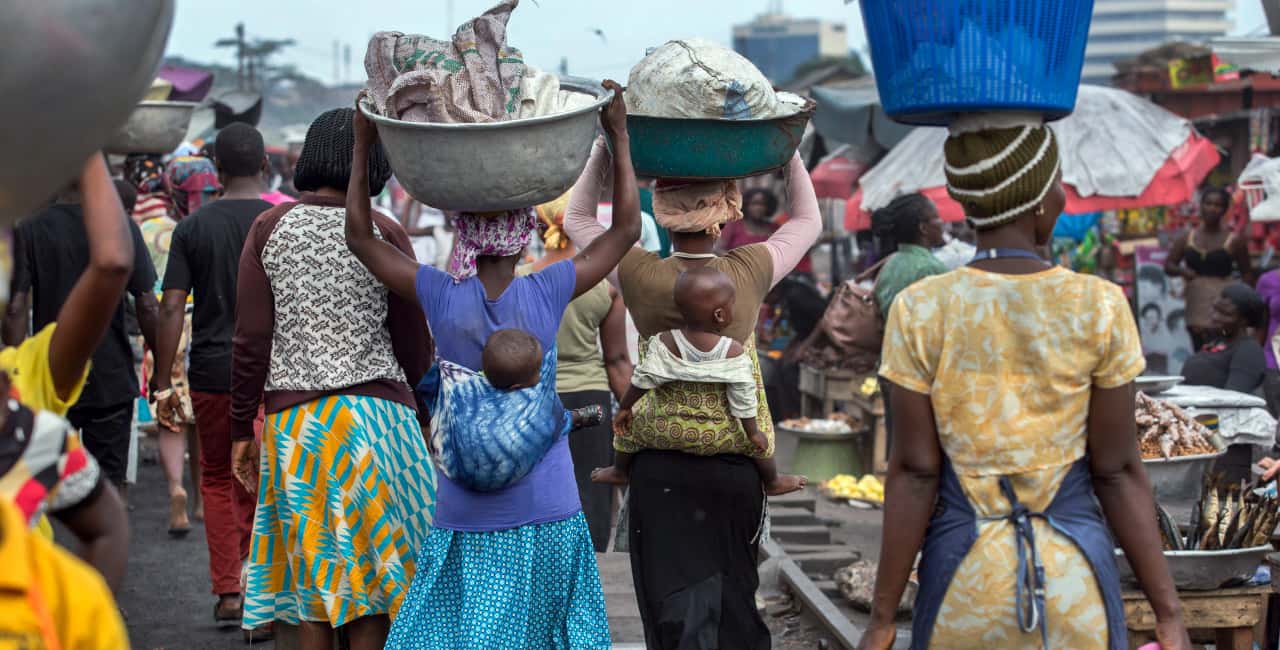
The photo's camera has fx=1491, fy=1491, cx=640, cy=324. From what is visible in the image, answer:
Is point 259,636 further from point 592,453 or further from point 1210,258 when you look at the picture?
point 1210,258

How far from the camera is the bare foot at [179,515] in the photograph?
30.1 feet

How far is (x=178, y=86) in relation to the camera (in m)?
17.8

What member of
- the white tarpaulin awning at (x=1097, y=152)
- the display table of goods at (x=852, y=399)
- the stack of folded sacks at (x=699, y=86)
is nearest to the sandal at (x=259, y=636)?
the stack of folded sacks at (x=699, y=86)

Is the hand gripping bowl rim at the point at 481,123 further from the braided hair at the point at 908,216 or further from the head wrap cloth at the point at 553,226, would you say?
the braided hair at the point at 908,216

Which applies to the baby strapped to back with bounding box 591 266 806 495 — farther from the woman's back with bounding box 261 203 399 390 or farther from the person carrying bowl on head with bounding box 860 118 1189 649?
the person carrying bowl on head with bounding box 860 118 1189 649

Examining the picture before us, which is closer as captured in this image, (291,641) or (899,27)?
(899,27)

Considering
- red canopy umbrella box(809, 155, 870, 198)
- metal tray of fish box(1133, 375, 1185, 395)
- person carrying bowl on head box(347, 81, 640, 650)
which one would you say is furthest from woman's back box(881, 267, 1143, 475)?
red canopy umbrella box(809, 155, 870, 198)

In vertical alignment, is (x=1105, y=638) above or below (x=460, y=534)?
above

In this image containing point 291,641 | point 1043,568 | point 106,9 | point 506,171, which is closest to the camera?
point 106,9

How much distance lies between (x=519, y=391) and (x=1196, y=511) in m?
2.83

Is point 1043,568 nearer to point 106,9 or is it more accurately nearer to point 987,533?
point 987,533

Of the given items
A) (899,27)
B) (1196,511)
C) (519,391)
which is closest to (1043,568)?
(899,27)

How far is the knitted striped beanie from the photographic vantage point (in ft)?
11.2

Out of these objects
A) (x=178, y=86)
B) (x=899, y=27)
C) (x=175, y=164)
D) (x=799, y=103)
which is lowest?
(x=178, y=86)
